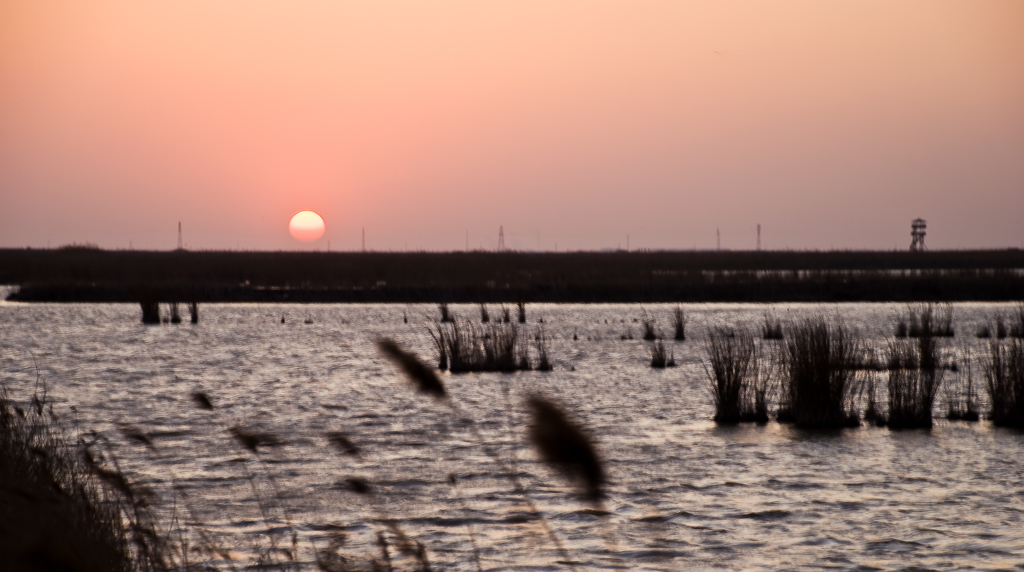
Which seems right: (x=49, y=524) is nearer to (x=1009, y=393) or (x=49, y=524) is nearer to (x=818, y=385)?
(x=818, y=385)

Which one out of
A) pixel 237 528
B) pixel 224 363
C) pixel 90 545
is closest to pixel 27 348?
pixel 224 363

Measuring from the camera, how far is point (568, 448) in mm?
2043

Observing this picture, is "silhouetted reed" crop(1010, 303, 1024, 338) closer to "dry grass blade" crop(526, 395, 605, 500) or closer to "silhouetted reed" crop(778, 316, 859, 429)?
"silhouetted reed" crop(778, 316, 859, 429)

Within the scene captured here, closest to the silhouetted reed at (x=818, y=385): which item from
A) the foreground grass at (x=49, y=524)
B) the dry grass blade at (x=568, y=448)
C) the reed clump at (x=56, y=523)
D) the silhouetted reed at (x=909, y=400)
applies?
the silhouetted reed at (x=909, y=400)

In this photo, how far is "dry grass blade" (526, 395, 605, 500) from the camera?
2.03m

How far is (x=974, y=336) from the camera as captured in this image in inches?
899

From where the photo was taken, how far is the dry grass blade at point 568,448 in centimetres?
203

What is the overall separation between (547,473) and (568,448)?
6678 mm

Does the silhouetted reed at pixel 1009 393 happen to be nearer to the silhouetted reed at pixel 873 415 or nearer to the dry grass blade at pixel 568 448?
the silhouetted reed at pixel 873 415

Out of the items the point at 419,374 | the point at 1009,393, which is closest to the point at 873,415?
the point at 1009,393

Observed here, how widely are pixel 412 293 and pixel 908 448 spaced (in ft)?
106

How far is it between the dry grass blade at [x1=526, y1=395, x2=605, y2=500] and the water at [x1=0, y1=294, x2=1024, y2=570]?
0.53m

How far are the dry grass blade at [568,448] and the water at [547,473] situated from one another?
533 mm

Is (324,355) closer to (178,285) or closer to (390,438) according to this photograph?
(390,438)
